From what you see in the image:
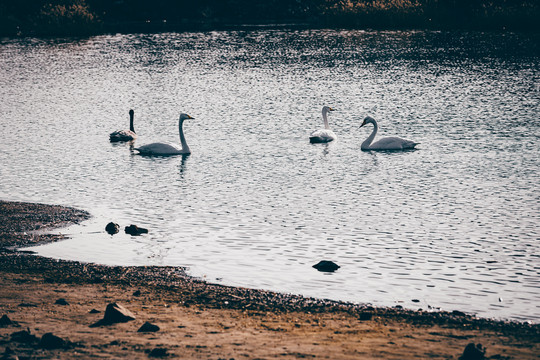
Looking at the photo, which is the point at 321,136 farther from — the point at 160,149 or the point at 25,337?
the point at 25,337

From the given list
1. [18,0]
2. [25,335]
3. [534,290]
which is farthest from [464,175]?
[18,0]

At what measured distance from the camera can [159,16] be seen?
92.6 m

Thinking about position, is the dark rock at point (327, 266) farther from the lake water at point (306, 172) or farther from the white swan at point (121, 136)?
the white swan at point (121, 136)

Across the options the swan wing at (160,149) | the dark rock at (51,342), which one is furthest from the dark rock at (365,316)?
the swan wing at (160,149)

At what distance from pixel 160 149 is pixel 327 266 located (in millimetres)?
14234

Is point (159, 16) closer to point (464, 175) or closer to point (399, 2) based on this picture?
point (399, 2)

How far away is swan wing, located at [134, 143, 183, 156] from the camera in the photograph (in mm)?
28688

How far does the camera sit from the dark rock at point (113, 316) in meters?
12.0

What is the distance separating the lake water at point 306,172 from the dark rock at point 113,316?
3.16 meters

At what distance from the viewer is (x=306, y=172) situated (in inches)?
1011

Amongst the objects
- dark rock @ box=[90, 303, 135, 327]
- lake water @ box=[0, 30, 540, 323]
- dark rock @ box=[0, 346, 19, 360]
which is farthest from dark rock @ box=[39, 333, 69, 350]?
lake water @ box=[0, 30, 540, 323]

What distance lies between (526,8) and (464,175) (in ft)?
160

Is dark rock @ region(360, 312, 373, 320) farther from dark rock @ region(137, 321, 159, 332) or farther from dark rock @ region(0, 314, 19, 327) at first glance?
dark rock @ region(0, 314, 19, 327)

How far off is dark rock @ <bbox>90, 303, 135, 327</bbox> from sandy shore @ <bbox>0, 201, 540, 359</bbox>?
0.13 meters
